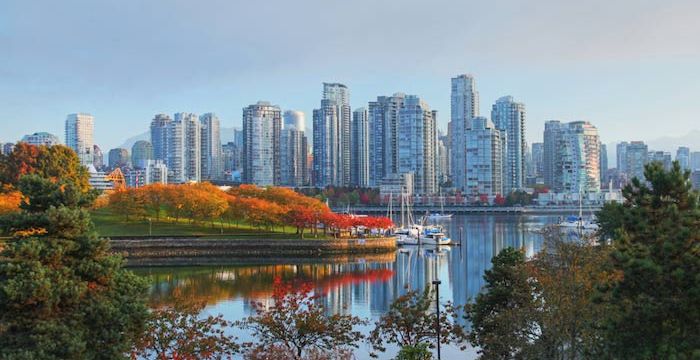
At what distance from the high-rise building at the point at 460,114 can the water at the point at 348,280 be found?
338 feet

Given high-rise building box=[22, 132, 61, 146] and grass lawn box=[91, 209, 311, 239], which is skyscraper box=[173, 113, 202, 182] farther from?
grass lawn box=[91, 209, 311, 239]

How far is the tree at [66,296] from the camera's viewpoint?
1017 cm

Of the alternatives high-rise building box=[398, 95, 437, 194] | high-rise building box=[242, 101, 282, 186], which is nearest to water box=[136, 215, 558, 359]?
high-rise building box=[398, 95, 437, 194]

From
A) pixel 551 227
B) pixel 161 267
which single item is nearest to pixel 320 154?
pixel 161 267

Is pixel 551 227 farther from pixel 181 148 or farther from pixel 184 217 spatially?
pixel 181 148

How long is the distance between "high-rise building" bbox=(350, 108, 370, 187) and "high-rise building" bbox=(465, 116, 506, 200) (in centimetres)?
2798

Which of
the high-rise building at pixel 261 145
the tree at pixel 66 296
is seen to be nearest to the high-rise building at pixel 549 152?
the high-rise building at pixel 261 145

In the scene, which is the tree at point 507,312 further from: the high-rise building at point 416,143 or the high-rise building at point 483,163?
the high-rise building at point 483,163

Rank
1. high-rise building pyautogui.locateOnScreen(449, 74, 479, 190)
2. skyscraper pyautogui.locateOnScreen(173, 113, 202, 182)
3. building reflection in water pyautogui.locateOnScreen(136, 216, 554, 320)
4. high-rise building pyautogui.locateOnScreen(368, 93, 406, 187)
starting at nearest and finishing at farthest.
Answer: building reflection in water pyautogui.locateOnScreen(136, 216, 554, 320) → high-rise building pyautogui.locateOnScreen(368, 93, 406, 187) → high-rise building pyautogui.locateOnScreen(449, 74, 479, 190) → skyscraper pyautogui.locateOnScreen(173, 113, 202, 182)

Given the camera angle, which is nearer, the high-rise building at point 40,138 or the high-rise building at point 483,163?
the high-rise building at point 483,163

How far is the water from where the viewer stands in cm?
2877

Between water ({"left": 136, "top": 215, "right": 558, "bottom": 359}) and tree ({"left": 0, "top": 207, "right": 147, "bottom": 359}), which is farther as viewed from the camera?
water ({"left": 136, "top": 215, "right": 558, "bottom": 359})

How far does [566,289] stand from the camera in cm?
1359

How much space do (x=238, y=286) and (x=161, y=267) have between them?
10.2 m
